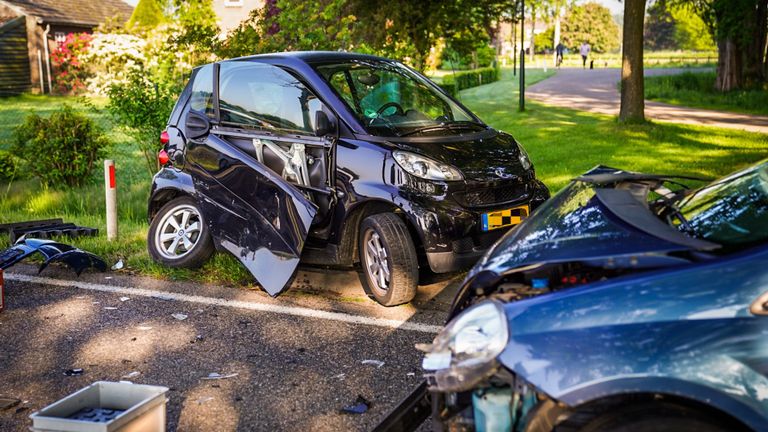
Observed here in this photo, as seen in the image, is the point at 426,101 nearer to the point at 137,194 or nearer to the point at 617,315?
the point at 617,315

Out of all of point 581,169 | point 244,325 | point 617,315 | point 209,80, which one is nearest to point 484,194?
point 244,325

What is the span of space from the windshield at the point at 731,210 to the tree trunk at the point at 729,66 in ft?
88.9

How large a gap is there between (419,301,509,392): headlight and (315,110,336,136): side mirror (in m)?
3.51

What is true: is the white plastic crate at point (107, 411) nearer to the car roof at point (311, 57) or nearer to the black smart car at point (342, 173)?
the black smart car at point (342, 173)

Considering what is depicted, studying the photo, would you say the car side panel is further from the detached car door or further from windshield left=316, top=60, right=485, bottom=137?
windshield left=316, top=60, right=485, bottom=137

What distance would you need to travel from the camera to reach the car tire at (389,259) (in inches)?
241

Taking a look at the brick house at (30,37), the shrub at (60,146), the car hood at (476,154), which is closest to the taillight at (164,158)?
the car hood at (476,154)

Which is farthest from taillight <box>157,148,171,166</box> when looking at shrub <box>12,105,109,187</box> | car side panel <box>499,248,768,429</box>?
car side panel <box>499,248,768,429</box>

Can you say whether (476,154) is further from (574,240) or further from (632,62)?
(632,62)

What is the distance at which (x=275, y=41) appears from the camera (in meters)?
12.3

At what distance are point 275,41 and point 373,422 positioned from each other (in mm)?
8802

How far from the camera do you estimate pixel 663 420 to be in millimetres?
2586

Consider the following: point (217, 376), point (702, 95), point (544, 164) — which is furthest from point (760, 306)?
point (702, 95)

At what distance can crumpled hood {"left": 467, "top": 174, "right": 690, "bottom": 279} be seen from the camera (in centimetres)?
292
